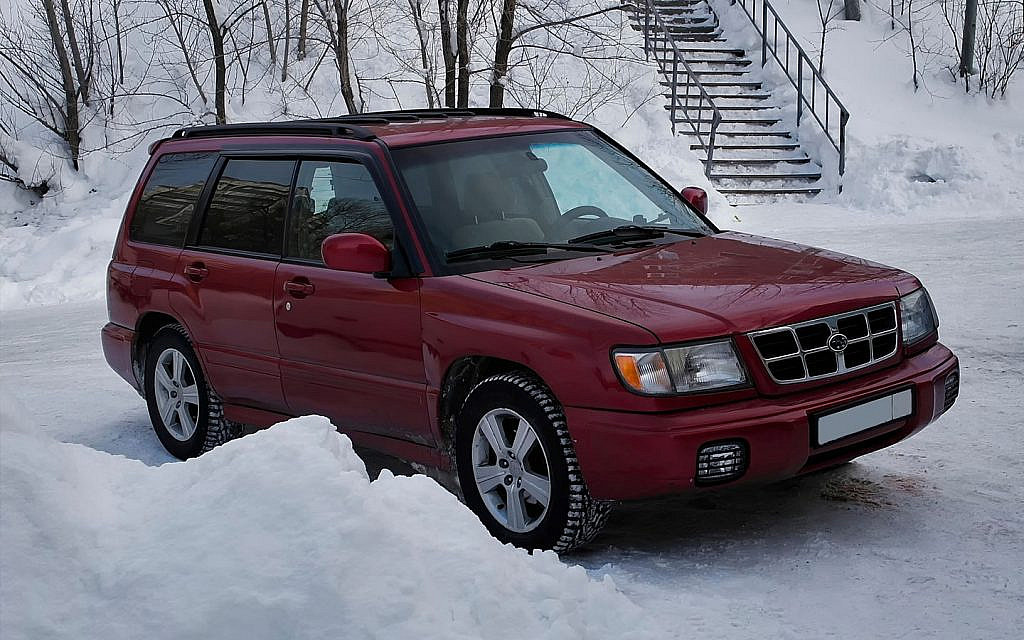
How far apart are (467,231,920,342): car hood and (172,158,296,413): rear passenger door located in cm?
130

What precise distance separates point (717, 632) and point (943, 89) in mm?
18414

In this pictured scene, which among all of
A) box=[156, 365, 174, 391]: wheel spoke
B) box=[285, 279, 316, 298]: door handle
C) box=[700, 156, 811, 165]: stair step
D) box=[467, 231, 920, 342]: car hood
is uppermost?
box=[467, 231, 920, 342]: car hood

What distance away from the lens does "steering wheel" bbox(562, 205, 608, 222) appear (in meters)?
5.47

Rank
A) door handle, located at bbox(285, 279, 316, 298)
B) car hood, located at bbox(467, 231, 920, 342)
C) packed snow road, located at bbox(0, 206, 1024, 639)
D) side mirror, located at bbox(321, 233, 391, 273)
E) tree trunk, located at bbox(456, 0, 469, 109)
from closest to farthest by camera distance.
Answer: packed snow road, located at bbox(0, 206, 1024, 639) < car hood, located at bbox(467, 231, 920, 342) < side mirror, located at bbox(321, 233, 391, 273) < door handle, located at bbox(285, 279, 316, 298) < tree trunk, located at bbox(456, 0, 469, 109)

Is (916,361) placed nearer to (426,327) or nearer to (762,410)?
(762,410)

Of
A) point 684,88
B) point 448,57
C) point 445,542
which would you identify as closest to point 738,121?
point 684,88

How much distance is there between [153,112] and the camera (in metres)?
19.8

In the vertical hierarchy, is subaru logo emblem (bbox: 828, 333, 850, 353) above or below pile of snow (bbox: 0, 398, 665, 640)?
above

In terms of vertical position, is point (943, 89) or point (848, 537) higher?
point (943, 89)

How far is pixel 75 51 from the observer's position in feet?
63.6

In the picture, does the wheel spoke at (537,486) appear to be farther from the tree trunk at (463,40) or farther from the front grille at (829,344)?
the tree trunk at (463,40)

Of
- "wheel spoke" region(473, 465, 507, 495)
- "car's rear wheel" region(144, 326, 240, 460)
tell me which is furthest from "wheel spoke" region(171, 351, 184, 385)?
"wheel spoke" region(473, 465, 507, 495)

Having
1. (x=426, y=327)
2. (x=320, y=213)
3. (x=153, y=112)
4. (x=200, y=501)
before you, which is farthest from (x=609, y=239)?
(x=153, y=112)

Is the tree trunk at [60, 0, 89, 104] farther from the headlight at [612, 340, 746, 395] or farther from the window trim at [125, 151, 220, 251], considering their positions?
the headlight at [612, 340, 746, 395]
